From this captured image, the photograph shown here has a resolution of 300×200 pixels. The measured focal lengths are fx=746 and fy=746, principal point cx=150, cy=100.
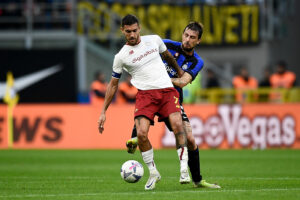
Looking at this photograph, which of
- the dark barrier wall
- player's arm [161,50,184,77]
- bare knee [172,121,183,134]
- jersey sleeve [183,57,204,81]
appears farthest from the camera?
the dark barrier wall

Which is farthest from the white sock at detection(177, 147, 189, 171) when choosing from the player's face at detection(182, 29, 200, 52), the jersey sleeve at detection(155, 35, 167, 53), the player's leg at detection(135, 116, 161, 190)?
the player's face at detection(182, 29, 200, 52)

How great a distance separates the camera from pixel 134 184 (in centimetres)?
1063

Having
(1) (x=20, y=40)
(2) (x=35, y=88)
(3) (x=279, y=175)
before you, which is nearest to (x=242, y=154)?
(3) (x=279, y=175)

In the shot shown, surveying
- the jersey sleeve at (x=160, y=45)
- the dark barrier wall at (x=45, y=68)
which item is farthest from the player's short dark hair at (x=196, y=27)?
the dark barrier wall at (x=45, y=68)

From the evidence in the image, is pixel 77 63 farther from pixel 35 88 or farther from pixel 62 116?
pixel 62 116

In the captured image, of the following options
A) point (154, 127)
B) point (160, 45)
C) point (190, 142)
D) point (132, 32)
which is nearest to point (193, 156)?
point (190, 142)

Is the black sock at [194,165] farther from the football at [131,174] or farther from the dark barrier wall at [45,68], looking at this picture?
the dark barrier wall at [45,68]

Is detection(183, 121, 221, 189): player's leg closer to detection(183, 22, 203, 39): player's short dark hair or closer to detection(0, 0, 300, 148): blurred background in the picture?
detection(183, 22, 203, 39): player's short dark hair

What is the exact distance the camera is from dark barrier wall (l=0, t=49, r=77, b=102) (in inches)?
929

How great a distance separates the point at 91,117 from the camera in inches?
838

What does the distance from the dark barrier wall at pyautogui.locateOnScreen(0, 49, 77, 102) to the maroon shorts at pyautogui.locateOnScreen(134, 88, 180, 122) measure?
1443cm

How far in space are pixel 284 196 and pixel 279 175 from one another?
346 centimetres

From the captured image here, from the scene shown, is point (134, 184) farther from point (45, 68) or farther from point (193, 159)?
point (45, 68)

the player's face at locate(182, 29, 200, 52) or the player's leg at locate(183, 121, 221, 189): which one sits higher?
the player's face at locate(182, 29, 200, 52)
